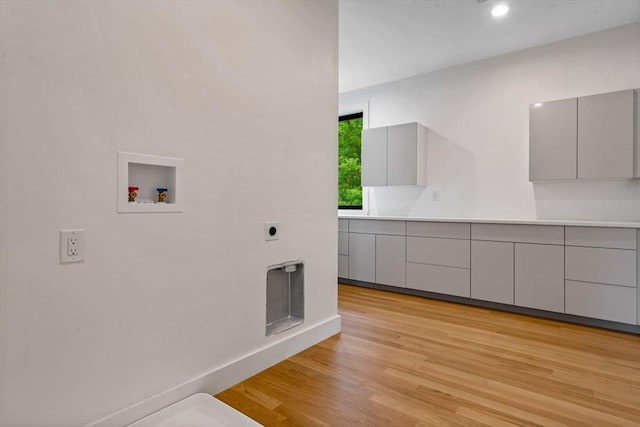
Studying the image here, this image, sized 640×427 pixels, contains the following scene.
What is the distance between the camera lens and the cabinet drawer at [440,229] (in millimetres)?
3525

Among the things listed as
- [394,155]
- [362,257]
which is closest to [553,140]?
[394,155]

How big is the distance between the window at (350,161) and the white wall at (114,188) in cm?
273

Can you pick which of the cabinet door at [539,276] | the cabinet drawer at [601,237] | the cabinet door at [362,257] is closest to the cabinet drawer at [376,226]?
the cabinet door at [362,257]

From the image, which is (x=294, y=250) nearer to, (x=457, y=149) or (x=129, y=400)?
(x=129, y=400)

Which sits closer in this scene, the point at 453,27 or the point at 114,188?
the point at 114,188

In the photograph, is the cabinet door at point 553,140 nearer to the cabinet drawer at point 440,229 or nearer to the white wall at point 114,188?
the cabinet drawer at point 440,229

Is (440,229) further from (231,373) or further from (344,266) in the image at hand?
(231,373)

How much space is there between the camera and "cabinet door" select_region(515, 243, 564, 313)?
3.05 m

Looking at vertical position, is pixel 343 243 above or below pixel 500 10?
below

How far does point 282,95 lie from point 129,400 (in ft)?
5.89

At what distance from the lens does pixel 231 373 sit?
1.94 m

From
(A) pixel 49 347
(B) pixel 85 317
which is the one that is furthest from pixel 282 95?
(A) pixel 49 347

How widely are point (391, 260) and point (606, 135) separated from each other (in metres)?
2.23

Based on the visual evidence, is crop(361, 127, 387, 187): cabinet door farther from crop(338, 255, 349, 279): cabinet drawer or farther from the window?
crop(338, 255, 349, 279): cabinet drawer
